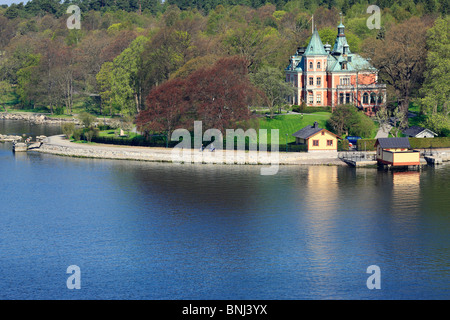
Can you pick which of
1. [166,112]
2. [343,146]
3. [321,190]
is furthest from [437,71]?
[166,112]

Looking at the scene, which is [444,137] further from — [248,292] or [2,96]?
[2,96]

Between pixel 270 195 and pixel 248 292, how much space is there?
1068 inches

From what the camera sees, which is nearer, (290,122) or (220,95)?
(220,95)

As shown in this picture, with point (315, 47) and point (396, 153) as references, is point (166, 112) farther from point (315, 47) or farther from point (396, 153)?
point (396, 153)

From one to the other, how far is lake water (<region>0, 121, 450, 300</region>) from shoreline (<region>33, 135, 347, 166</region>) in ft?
17.3

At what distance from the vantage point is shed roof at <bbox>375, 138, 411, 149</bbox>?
9151 cm

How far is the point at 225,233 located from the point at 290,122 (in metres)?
55.4

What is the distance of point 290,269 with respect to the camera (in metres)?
50.9

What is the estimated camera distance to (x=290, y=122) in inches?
4429

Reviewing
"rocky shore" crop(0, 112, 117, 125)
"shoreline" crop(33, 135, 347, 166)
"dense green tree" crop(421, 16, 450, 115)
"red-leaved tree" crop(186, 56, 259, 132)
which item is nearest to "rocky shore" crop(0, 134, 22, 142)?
"shoreline" crop(33, 135, 347, 166)

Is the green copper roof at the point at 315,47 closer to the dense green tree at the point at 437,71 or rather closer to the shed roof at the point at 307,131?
the dense green tree at the point at 437,71

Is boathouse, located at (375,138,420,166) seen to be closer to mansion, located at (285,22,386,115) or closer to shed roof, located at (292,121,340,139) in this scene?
shed roof, located at (292,121,340,139)

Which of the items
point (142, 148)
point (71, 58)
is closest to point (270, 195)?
point (142, 148)

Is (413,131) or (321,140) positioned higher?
Result: (413,131)
